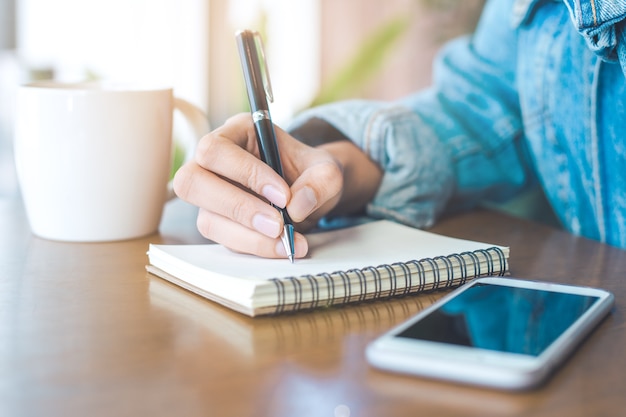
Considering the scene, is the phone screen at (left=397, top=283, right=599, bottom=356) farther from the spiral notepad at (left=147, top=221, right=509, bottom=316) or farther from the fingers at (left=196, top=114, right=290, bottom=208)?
the fingers at (left=196, top=114, right=290, bottom=208)

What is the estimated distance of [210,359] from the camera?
372 mm

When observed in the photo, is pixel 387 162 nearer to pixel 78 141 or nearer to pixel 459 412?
pixel 78 141

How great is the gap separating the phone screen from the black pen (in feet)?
0.68

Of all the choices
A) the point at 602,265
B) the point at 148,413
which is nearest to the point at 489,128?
the point at 602,265

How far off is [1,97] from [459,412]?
2.53 metres

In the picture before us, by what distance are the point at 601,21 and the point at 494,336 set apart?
295mm

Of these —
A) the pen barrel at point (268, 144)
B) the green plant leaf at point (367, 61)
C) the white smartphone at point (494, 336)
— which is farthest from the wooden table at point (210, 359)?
the green plant leaf at point (367, 61)

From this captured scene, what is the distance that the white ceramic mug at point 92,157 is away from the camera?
0.62 meters

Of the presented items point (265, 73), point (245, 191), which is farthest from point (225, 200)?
point (265, 73)

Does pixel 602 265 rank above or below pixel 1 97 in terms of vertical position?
above

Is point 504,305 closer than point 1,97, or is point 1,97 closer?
point 504,305

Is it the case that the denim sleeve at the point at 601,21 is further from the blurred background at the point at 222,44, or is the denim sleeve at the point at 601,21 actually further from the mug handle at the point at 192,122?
the blurred background at the point at 222,44

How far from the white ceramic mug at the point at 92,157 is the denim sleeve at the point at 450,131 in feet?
0.69

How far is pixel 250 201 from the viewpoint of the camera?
55 cm
